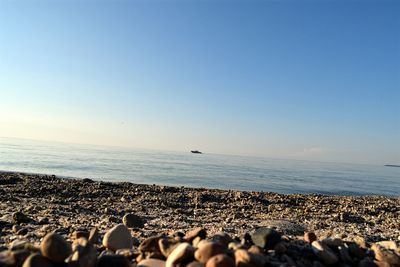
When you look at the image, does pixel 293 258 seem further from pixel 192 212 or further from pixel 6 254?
pixel 192 212

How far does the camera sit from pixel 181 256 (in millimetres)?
3900

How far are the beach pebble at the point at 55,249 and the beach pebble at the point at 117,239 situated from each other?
84cm

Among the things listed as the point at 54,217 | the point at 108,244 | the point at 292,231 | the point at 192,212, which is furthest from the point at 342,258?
the point at 192,212

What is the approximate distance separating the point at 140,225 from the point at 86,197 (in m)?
7.82

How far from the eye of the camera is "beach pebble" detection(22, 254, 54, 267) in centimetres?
369

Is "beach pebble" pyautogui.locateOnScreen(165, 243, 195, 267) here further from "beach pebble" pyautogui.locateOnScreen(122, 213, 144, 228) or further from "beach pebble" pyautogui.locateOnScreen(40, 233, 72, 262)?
"beach pebble" pyautogui.locateOnScreen(122, 213, 144, 228)

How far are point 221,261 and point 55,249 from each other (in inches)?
71.4

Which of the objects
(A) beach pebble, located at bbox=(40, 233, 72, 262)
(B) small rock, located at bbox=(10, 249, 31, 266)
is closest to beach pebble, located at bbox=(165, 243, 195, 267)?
(A) beach pebble, located at bbox=(40, 233, 72, 262)

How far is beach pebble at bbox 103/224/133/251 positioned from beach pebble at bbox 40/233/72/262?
840mm

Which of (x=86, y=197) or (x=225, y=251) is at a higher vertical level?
(x=225, y=251)

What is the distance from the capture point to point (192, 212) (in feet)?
38.3

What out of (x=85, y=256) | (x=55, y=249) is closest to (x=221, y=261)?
(x=85, y=256)

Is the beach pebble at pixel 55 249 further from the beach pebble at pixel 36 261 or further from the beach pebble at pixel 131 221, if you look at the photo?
the beach pebble at pixel 131 221

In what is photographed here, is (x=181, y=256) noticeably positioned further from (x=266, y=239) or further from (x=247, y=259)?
(x=266, y=239)
